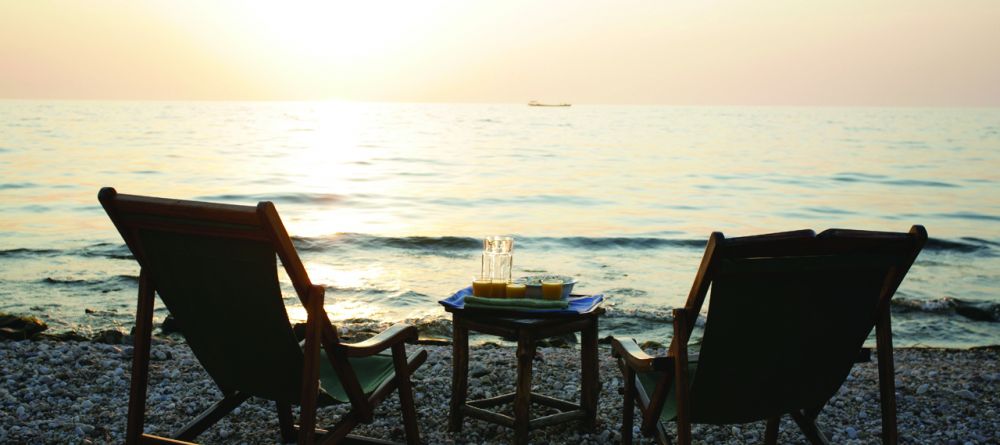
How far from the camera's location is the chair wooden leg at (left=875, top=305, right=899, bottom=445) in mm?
3455

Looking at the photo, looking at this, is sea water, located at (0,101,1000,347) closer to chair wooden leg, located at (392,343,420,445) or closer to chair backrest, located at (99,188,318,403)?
chair wooden leg, located at (392,343,420,445)

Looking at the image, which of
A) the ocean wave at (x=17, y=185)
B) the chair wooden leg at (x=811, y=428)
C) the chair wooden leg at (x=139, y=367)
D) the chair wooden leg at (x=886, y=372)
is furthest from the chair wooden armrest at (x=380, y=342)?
the ocean wave at (x=17, y=185)

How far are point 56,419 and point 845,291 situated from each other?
3.70 metres

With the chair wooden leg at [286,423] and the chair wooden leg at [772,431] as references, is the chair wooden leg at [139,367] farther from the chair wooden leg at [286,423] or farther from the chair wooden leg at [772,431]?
the chair wooden leg at [772,431]

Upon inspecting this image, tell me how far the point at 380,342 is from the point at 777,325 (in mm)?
1467

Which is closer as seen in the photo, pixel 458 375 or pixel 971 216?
pixel 458 375

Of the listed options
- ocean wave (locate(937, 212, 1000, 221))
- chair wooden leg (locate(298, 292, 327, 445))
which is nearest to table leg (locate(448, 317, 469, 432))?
chair wooden leg (locate(298, 292, 327, 445))

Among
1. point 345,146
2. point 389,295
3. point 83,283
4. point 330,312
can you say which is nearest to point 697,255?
point 389,295

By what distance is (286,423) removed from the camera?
424cm

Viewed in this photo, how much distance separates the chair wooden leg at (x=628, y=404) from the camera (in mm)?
3785

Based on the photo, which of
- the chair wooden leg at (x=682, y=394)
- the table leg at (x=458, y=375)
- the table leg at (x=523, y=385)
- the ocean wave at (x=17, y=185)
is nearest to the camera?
the chair wooden leg at (x=682, y=394)

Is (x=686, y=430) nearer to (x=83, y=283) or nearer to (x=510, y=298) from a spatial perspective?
(x=510, y=298)

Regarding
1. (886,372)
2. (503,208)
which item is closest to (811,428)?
→ (886,372)

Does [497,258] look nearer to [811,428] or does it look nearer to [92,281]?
[811,428]
